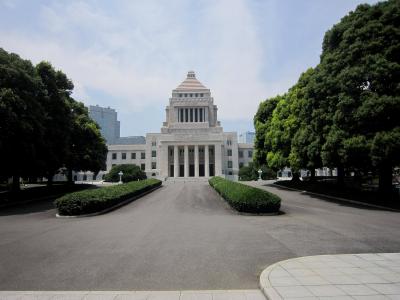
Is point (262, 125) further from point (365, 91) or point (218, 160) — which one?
point (218, 160)

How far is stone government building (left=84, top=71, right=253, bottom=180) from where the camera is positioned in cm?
8238

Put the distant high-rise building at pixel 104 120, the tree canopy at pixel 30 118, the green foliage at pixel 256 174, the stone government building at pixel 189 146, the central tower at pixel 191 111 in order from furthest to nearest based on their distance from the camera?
the distant high-rise building at pixel 104 120
the central tower at pixel 191 111
the stone government building at pixel 189 146
the green foliage at pixel 256 174
the tree canopy at pixel 30 118

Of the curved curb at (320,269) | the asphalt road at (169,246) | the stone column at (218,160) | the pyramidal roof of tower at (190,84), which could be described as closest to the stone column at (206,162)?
the stone column at (218,160)

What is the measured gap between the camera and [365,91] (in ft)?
66.9

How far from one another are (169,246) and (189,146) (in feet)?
242

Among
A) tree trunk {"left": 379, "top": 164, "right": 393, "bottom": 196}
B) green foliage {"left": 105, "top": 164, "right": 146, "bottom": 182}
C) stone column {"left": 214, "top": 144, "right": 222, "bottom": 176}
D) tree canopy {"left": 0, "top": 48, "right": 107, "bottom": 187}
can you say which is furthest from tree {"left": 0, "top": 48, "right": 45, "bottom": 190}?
stone column {"left": 214, "top": 144, "right": 222, "bottom": 176}

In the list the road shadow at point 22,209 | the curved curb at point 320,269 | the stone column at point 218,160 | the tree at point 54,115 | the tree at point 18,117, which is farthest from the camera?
the stone column at point 218,160

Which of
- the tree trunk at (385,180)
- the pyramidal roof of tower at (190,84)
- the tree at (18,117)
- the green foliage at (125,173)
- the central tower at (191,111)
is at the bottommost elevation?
the tree trunk at (385,180)

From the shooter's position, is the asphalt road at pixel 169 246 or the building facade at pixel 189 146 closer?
the asphalt road at pixel 169 246

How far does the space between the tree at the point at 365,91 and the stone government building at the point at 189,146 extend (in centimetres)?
5491

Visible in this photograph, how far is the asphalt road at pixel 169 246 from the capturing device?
7.17 metres

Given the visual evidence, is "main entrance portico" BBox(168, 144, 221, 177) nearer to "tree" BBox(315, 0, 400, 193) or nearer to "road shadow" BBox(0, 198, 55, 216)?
"road shadow" BBox(0, 198, 55, 216)

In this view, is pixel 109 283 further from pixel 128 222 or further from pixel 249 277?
pixel 128 222

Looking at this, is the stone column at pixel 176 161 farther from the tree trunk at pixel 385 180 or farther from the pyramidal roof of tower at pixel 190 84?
the tree trunk at pixel 385 180
